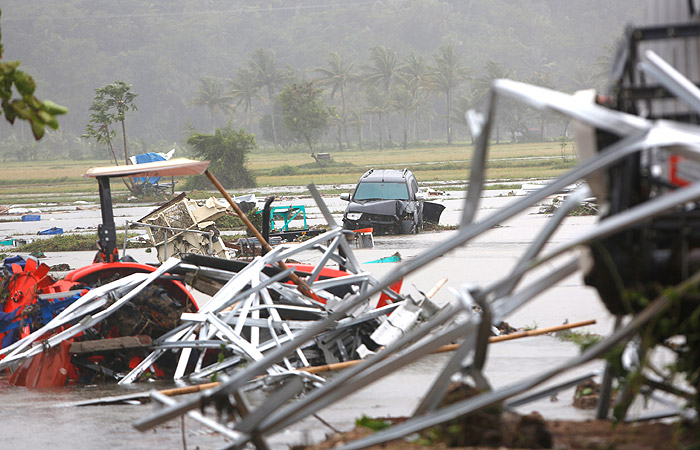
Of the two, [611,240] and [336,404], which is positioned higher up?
[611,240]

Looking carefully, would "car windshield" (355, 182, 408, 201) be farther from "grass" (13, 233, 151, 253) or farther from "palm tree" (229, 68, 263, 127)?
"palm tree" (229, 68, 263, 127)

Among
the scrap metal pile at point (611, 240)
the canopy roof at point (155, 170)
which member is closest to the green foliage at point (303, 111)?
the canopy roof at point (155, 170)

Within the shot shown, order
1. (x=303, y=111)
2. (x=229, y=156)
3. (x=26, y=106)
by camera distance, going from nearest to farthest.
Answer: (x=26, y=106), (x=229, y=156), (x=303, y=111)

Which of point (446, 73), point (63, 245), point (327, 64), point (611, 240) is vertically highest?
point (327, 64)

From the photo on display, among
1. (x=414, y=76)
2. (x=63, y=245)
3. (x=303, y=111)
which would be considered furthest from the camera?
(x=414, y=76)

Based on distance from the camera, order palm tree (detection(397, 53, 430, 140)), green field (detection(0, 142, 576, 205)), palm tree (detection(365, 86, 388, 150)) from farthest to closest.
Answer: palm tree (detection(397, 53, 430, 140)), palm tree (detection(365, 86, 388, 150)), green field (detection(0, 142, 576, 205))

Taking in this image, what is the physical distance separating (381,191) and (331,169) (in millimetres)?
56336

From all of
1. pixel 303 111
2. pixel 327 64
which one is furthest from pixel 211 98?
pixel 303 111

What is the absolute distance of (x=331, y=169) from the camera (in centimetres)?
8075

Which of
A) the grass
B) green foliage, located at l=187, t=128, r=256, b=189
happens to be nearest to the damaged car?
the grass

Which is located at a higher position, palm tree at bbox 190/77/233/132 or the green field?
palm tree at bbox 190/77/233/132

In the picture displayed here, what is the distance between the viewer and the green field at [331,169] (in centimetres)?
6069

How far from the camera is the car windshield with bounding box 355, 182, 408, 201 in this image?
80.3ft

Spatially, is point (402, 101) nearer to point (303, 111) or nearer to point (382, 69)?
point (382, 69)
